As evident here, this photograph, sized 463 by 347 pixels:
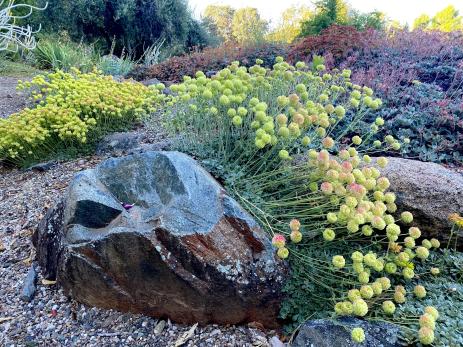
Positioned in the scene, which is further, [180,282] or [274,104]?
[274,104]

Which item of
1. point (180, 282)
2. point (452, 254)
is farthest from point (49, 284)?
point (452, 254)

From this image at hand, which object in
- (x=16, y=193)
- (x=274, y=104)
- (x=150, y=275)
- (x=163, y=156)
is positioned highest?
(x=274, y=104)

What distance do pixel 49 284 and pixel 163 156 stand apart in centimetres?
106

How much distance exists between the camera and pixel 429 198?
2.37m

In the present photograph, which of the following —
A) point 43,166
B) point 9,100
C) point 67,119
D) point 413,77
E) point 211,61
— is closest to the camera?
point 67,119

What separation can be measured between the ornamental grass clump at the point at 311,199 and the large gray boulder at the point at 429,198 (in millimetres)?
115

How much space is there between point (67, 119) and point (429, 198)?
3.09 m

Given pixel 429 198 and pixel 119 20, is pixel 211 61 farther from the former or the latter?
pixel 119 20

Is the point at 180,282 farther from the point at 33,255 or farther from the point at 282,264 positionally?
the point at 33,255

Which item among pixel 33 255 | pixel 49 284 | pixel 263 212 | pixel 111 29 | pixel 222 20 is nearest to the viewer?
pixel 263 212

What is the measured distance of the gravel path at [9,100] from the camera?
18.5 feet

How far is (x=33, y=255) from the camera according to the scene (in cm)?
257

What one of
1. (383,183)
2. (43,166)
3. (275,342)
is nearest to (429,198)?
(383,183)

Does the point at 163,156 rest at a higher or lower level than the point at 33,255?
higher
